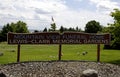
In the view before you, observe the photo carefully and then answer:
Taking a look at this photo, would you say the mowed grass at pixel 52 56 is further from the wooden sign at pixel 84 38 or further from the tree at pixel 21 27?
the tree at pixel 21 27

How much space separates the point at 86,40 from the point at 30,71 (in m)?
6.72

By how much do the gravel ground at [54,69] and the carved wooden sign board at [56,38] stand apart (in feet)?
6.77

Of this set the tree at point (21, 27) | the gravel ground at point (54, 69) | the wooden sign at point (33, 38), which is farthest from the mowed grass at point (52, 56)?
the tree at point (21, 27)

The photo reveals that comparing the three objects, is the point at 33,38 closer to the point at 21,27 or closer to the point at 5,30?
the point at 5,30

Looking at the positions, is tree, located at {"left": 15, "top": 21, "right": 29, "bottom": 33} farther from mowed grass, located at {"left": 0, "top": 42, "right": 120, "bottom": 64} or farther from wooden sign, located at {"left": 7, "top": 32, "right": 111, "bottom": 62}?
wooden sign, located at {"left": 7, "top": 32, "right": 111, "bottom": 62}

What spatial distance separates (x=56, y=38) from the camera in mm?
24469

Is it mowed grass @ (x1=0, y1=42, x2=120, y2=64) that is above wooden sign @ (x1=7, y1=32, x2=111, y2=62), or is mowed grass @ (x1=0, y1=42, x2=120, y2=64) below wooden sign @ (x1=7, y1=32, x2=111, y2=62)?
below

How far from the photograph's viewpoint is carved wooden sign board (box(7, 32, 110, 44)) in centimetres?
2347

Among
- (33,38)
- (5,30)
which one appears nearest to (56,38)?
(33,38)

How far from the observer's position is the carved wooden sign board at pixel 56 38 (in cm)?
2347

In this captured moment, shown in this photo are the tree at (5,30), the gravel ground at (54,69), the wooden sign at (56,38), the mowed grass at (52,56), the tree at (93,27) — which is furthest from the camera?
the tree at (93,27)

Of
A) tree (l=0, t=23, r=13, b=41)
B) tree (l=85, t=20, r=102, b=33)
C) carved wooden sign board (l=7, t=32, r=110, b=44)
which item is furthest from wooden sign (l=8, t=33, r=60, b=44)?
tree (l=85, t=20, r=102, b=33)

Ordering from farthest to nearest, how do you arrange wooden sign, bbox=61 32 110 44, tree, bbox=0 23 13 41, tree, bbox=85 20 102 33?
1. tree, bbox=85 20 102 33
2. tree, bbox=0 23 13 41
3. wooden sign, bbox=61 32 110 44

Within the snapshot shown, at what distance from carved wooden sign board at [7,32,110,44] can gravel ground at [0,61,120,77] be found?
206 centimetres
